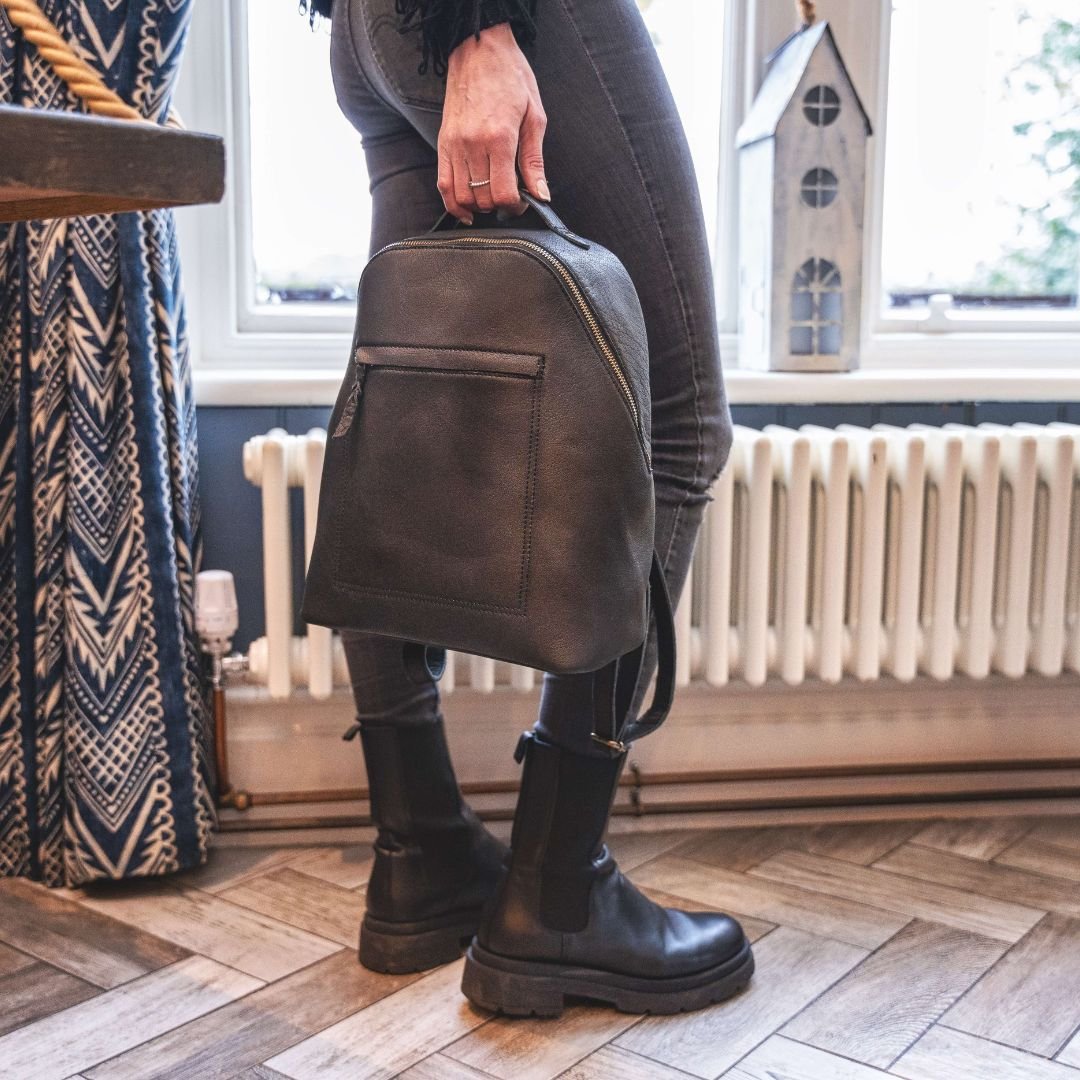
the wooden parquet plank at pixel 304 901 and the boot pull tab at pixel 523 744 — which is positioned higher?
the boot pull tab at pixel 523 744

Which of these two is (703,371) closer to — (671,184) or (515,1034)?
(671,184)

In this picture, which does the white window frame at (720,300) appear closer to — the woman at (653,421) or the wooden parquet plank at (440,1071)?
the woman at (653,421)

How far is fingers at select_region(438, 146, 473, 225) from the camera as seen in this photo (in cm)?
98

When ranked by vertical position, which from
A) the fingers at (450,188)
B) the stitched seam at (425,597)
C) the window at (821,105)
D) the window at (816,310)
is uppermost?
the window at (821,105)

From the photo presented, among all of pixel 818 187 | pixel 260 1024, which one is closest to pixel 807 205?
pixel 818 187

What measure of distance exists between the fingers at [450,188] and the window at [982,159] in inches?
45.1

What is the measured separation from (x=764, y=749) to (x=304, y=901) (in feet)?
2.24

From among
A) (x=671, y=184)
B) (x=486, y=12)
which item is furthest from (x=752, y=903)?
(x=486, y=12)

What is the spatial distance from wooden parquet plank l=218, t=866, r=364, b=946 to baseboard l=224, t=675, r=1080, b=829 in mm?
149

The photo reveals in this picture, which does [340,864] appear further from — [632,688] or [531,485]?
[531,485]

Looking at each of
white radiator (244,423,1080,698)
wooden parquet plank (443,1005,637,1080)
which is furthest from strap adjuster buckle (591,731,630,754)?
white radiator (244,423,1080,698)

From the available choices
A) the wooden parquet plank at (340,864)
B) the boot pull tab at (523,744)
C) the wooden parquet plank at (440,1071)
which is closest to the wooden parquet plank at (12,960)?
the wooden parquet plank at (340,864)

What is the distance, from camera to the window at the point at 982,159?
6.42 ft

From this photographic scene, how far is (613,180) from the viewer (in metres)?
1.03
